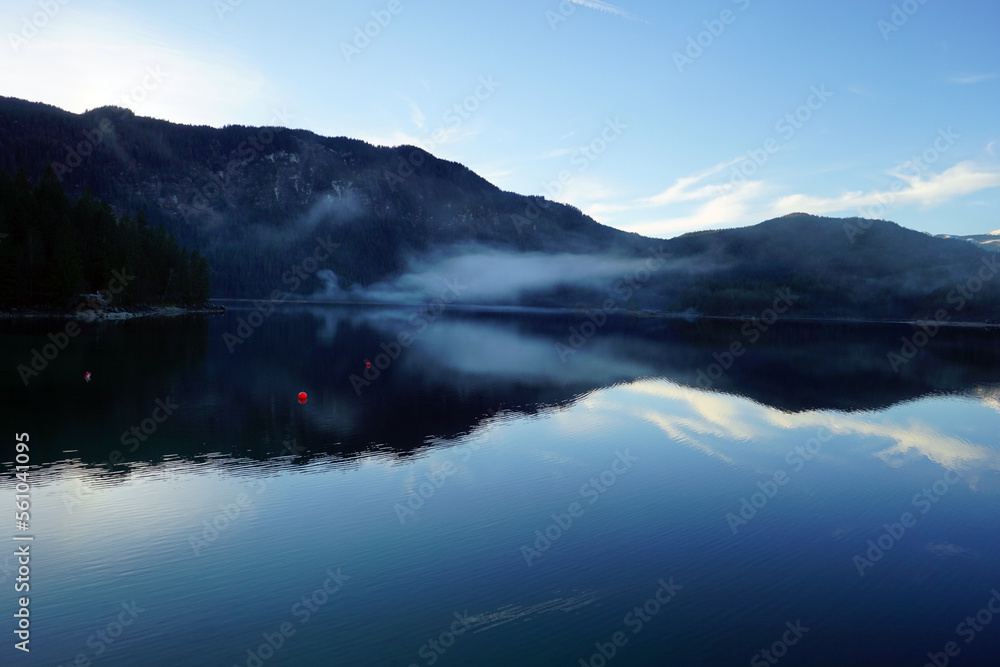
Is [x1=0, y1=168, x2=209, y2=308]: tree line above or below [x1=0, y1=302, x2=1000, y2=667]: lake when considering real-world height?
above

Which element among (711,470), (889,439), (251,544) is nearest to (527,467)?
(711,470)

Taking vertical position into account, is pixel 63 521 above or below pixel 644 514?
above

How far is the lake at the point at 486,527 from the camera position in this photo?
12695 mm

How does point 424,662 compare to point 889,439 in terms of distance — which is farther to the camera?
point 889,439

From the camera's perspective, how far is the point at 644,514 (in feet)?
68.7

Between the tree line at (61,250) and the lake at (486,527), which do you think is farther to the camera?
the tree line at (61,250)

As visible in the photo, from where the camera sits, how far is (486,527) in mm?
19188

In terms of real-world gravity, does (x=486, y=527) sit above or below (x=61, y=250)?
below

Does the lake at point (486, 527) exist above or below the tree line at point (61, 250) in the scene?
below

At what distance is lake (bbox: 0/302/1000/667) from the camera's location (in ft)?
41.7

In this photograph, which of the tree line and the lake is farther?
the tree line

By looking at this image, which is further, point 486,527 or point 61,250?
point 61,250

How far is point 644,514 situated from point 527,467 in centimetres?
681

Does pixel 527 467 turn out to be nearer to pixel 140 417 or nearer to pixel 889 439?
pixel 140 417
